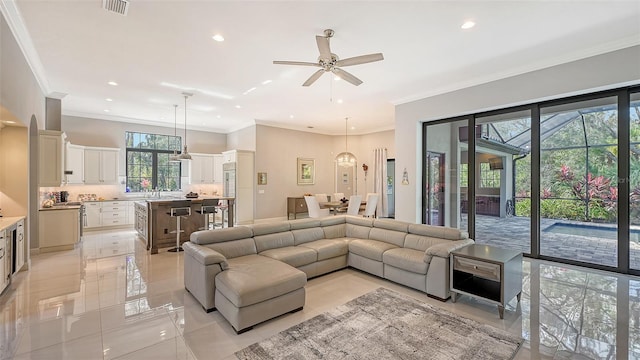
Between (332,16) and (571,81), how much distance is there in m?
3.84

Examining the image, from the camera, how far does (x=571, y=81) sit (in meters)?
4.27

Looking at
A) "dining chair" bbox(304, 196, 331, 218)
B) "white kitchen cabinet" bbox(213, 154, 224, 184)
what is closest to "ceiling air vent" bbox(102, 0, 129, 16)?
"dining chair" bbox(304, 196, 331, 218)

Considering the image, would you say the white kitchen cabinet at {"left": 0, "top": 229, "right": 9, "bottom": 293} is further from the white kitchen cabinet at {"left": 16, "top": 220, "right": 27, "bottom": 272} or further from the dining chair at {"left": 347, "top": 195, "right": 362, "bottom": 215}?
the dining chair at {"left": 347, "top": 195, "right": 362, "bottom": 215}

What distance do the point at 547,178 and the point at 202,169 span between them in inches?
371

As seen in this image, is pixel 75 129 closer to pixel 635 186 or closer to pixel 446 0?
pixel 446 0

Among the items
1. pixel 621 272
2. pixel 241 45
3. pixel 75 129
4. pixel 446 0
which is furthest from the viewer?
pixel 75 129

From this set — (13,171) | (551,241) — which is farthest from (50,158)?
(551,241)

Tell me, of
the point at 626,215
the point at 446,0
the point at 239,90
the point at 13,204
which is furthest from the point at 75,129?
the point at 626,215

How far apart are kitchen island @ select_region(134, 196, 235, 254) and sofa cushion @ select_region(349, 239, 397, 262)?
370 centimetres

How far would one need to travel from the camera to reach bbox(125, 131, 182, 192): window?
8812 mm

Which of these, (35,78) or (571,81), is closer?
(571,81)

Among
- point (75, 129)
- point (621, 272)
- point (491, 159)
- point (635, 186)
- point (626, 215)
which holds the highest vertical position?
point (75, 129)

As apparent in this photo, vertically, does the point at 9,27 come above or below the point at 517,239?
above

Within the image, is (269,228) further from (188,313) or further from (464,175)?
(464,175)
